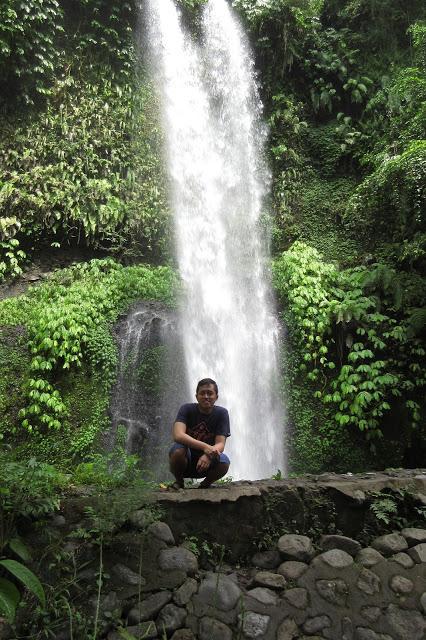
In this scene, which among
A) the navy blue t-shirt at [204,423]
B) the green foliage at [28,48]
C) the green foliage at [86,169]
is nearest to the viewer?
the navy blue t-shirt at [204,423]

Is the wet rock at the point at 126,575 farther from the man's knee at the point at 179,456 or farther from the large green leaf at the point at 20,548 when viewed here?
the man's knee at the point at 179,456

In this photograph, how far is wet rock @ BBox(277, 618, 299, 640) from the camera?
2834mm

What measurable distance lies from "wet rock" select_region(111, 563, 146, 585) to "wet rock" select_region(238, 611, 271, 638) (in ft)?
2.10

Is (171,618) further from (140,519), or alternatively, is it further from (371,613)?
(371,613)

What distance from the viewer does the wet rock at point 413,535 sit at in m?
3.43

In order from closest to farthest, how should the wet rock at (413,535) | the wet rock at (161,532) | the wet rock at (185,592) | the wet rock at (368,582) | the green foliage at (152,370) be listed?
the wet rock at (185,592), the wet rock at (368,582), the wet rock at (161,532), the wet rock at (413,535), the green foliage at (152,370)

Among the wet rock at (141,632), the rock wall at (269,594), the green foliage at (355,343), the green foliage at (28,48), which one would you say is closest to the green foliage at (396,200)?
the green foliage at (355,343)

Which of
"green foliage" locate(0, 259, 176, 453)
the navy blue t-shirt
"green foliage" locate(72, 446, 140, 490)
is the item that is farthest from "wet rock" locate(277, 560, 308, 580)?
"green foliage" locate(0, 259, 176, 453)

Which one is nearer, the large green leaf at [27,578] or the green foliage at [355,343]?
the large green leaf at [27,578]

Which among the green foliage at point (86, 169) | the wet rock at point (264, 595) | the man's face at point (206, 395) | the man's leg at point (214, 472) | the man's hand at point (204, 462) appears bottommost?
the wet rock at point (264, 595)

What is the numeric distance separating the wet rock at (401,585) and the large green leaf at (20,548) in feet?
7.46

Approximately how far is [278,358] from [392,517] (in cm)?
478

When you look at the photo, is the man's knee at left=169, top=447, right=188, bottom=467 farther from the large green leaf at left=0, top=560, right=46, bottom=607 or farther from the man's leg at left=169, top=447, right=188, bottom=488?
the large green leaf at left=0, top=560, right=46, bottom=607

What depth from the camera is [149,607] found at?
2.87 metres
